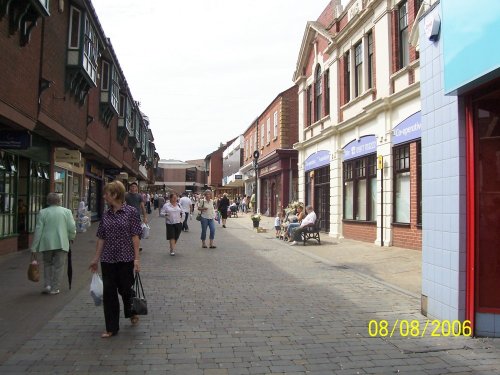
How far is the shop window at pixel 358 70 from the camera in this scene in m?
16.3

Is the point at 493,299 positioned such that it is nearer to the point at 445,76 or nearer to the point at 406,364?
the point at 406,364

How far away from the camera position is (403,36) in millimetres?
13516

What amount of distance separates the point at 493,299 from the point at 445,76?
Answer: 7.93ft

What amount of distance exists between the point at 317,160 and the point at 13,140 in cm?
1325

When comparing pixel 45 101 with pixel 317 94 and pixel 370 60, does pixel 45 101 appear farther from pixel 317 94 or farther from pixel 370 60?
pixel 317 94

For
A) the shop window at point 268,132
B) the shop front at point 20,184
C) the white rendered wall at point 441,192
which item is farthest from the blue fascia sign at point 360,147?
the shop window at point 268,132

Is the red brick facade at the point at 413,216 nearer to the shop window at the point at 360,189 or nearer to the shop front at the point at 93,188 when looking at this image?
the shop window at the point at 360,189

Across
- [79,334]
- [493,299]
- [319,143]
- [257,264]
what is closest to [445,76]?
[493,299]

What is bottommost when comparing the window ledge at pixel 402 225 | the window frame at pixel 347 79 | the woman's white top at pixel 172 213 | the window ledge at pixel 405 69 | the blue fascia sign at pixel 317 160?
the window ledge at pixel 402 225

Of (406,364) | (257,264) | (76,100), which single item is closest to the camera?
(406,364)

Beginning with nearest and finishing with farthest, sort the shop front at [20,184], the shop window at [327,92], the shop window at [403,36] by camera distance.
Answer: the shop front at [20,184] → the shop window at [403,36] → the shop window at [327,92]

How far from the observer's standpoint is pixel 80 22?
13328 millimetres

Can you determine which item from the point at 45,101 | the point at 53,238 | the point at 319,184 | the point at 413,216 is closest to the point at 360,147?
the point at 413,216
